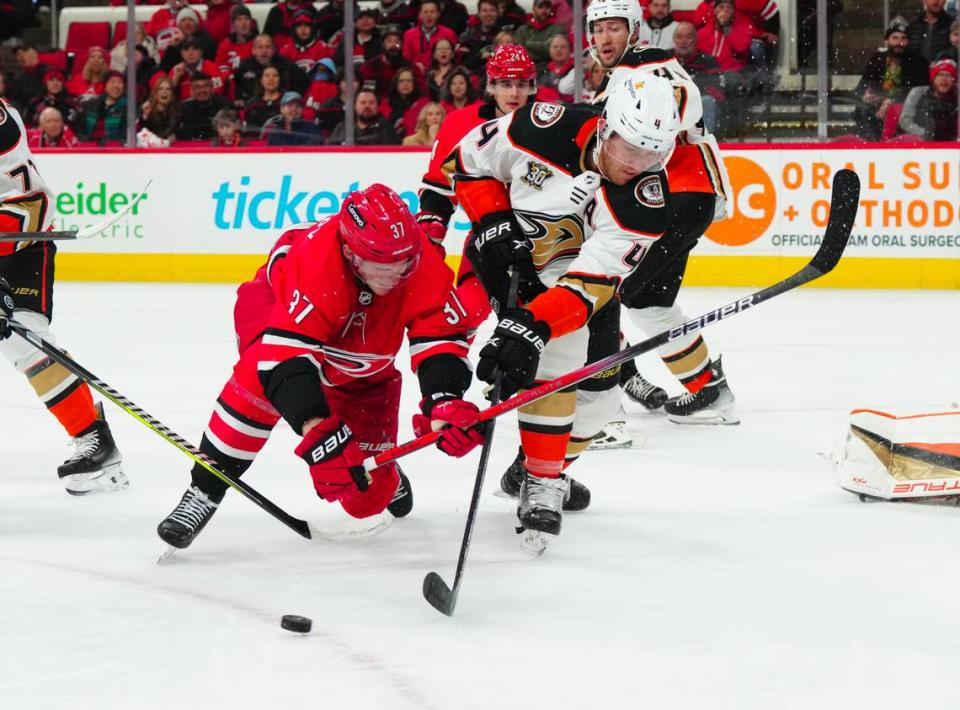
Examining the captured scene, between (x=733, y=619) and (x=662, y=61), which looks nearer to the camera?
(x=733, y=619)

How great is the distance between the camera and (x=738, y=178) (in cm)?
780

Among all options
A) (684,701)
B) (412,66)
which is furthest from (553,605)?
(412,66)

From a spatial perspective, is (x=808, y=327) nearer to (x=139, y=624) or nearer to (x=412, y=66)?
(x=412, y=66)

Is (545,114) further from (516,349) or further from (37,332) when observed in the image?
(37,332)

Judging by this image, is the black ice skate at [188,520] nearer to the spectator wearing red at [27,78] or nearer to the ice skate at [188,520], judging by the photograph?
the ice skate at [188,520]

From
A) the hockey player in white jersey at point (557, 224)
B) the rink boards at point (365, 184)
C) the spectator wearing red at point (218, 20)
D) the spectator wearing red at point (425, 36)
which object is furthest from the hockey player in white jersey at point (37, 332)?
the spectator wearing red at point (218, 20)

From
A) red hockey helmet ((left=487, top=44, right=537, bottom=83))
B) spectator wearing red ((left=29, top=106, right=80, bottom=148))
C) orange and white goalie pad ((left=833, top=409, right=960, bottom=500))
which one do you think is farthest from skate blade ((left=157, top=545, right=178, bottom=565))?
spectator wearing red ((left=29, top=106, right=80, bottom=148))

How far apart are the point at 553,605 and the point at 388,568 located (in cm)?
40

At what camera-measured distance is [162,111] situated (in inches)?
337

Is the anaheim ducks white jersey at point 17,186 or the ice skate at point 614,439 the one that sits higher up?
the anaheim ducks white jersey at point 17,186

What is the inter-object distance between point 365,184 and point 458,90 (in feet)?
2.52

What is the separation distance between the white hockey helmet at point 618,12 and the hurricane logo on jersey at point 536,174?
1.03 meters

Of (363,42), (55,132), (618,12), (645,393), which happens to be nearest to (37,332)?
(618,12)

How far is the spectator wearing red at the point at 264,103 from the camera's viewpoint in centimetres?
851
